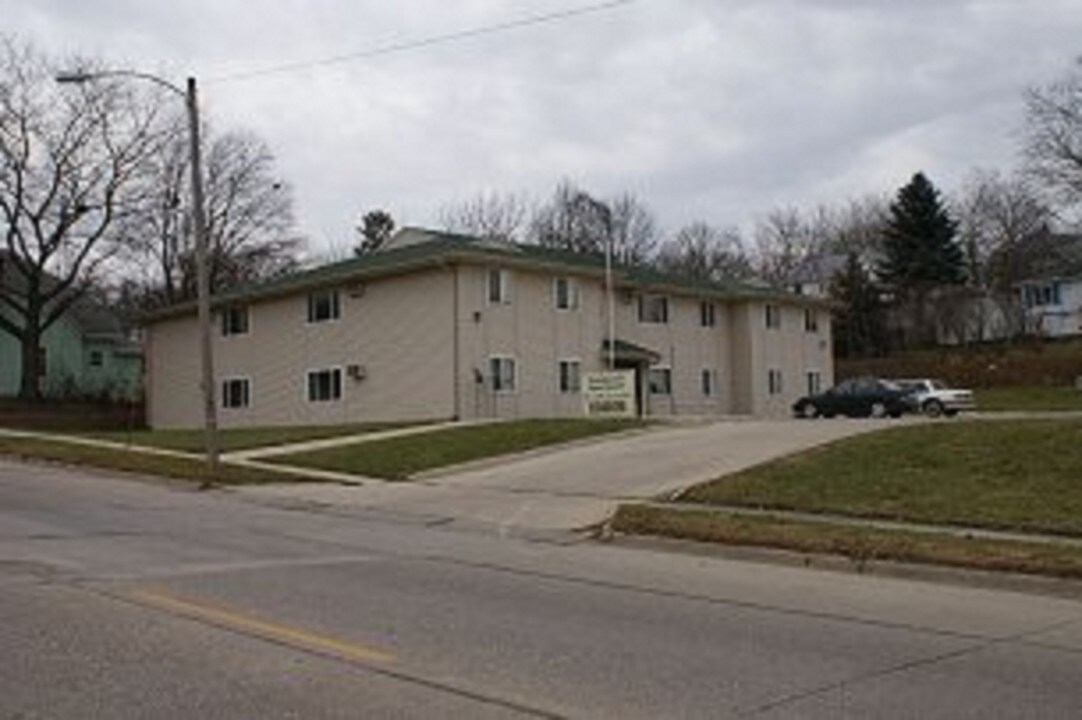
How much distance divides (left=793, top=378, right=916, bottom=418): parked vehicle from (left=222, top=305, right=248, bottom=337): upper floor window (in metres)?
20.4

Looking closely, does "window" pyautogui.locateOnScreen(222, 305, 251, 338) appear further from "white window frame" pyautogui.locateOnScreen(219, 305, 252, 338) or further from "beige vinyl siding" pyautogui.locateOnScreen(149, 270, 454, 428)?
"beige vinyl siding" pyautogui.locateOnScreen(149, 270, 454, 428)

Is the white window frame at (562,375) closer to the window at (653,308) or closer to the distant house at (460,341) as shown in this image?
the distant house at (460,341)

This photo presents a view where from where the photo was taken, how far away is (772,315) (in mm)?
60906

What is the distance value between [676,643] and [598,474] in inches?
578

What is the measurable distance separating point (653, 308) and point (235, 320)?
15441mm

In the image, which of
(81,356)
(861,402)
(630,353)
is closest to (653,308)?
(630,353)

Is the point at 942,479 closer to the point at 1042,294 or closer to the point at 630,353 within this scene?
the point at 630,353

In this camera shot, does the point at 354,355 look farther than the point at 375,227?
No

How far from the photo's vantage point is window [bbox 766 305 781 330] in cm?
6056

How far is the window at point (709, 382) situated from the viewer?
57.3m

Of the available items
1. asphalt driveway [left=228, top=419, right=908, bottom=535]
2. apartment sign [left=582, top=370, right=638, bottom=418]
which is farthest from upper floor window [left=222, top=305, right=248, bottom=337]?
asphalt driveway [left=228, top=419, right=908, bottom=535]

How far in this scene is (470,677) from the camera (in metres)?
8.53

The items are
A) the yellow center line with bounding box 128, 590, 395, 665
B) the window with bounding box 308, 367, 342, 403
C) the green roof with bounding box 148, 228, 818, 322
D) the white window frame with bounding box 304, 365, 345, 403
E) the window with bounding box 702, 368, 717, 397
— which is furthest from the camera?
the window with bounding box 702, 368, 717, 397

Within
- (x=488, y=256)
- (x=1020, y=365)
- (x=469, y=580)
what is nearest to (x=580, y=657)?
(x=469, y=580)
